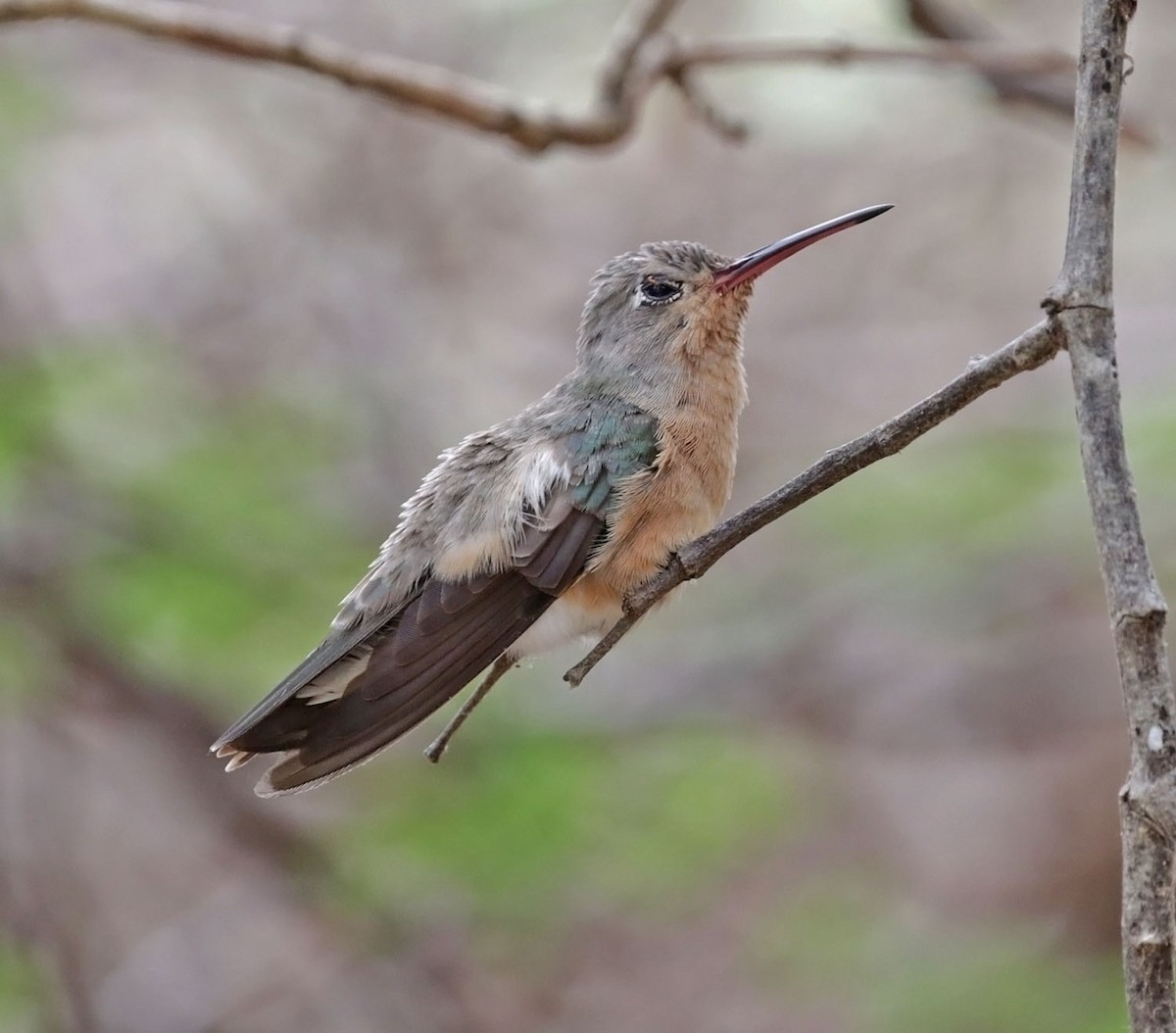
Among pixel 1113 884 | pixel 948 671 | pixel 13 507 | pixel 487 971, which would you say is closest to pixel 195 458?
pixel 13 507

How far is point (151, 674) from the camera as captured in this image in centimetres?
668

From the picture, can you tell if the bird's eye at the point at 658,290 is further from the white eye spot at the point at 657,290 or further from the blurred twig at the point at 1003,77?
the blurred twig at the point at 1003,77

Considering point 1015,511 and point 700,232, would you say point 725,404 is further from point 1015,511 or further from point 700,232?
point 700,232

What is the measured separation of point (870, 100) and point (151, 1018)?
745 centimetres

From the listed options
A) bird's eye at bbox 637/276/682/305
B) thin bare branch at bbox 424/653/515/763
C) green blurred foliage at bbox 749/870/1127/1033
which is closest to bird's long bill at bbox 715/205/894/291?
bird's eye at bbox 637/276/682/305

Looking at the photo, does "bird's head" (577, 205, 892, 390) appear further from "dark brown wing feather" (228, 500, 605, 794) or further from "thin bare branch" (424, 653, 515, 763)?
"thin bare branch" (424, 653, 515, 763)

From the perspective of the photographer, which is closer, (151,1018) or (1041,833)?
(151,1018)

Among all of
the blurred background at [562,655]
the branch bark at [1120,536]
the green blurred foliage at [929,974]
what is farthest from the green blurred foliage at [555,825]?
the branch bark at [1120,536]

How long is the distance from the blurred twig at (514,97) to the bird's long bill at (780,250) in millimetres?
807

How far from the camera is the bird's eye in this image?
15.6 feet

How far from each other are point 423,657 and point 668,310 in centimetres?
159

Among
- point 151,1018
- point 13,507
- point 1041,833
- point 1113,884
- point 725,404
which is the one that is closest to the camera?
point 725,404

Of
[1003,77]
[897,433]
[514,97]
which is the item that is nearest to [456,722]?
[897,433]

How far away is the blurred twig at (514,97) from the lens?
14.8 ft
